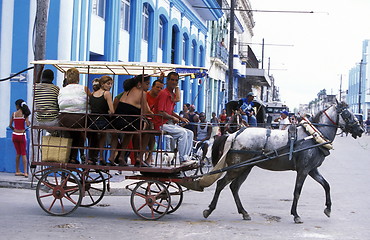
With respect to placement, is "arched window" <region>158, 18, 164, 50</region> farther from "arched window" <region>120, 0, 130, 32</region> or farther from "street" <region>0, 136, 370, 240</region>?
"street" <region>0, 136, 370, 240</region>

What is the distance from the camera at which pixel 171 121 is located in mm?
9539

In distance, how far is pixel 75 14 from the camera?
1447 centimetres

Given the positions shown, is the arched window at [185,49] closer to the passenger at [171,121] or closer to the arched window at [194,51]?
the arched window at [194,51]

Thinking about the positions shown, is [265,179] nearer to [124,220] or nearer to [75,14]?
[75,14]

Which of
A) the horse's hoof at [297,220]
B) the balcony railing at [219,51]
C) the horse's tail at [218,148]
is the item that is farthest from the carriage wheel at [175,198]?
the balcony railing at [219,51]

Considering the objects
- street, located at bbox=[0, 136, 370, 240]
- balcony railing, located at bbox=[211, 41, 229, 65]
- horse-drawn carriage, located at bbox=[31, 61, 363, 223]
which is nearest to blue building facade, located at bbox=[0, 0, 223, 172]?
horse-drawn carriage, located at bbox=[31, 61, 363, 223]

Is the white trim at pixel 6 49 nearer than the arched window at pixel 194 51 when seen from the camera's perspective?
Yes

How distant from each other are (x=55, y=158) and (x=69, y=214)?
2.90ft

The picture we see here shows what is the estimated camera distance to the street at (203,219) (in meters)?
8.05

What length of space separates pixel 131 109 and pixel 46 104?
1.34m

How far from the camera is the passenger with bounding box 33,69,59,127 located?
31.2 ft

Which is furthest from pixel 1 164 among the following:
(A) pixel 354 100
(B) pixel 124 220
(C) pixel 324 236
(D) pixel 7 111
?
(A) pixel 354 100

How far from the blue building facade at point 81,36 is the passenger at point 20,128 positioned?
696mm

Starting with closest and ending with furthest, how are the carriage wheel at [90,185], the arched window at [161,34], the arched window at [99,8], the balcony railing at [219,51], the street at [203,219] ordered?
the street at [203,219], the carriage wheel at [90,185], the arched window at [99,8], the arched window at [161,34], the balcony railing at [219,51]
